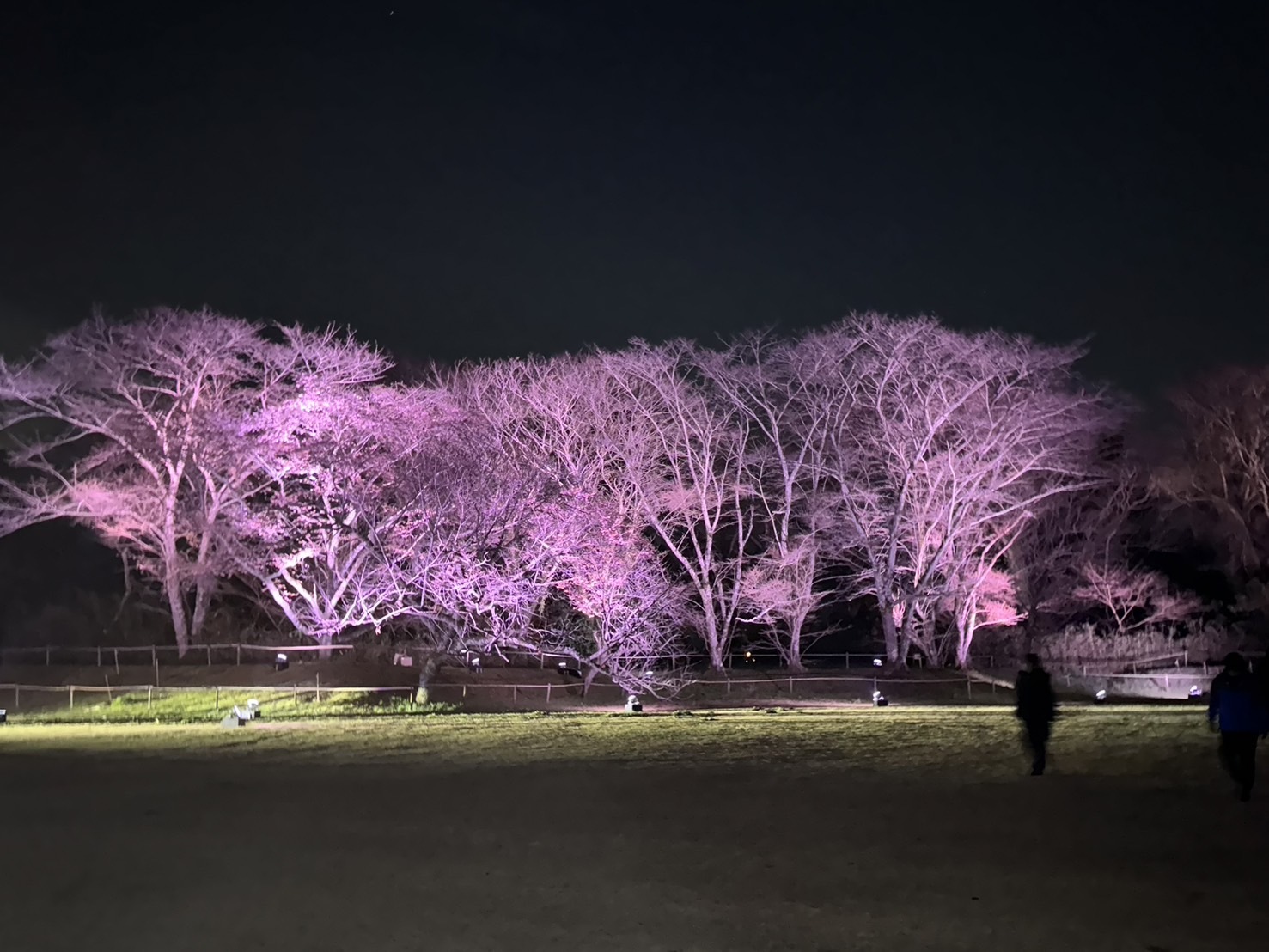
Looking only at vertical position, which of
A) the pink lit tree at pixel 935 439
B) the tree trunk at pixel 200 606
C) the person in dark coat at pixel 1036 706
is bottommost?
the person in dark coat at pixel 1036 706

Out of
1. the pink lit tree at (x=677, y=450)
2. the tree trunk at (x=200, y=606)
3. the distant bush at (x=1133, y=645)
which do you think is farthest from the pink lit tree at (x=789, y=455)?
the tree trunk at (x=200, y=606)

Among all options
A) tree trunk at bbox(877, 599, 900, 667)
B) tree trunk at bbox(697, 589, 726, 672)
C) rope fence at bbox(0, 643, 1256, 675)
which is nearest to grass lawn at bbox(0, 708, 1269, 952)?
rope fence at bbox(0, 643, 1256, 675)

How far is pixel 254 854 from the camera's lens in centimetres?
879

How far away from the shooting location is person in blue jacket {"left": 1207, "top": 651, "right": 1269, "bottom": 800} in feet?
33.9

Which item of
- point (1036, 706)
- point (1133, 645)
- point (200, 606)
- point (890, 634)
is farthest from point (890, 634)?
point (1036, 706)

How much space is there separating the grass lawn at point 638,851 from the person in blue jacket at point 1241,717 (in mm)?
355

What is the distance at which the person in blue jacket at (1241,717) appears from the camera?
1034cm

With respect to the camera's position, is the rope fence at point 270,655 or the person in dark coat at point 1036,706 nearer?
the person in dark coat at point 1036,706

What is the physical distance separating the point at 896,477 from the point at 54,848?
1269 inches

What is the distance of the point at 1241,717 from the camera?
10375mm

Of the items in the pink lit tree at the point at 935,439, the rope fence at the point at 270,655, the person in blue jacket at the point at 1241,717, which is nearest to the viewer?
the person in blue jacket at the point at 1241,717

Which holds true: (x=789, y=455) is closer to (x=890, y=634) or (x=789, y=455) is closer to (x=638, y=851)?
(x=890, y=634)

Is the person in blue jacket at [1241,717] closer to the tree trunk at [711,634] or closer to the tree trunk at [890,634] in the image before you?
the tree trunk at [711,634]

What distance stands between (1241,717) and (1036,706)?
7.85 ft
